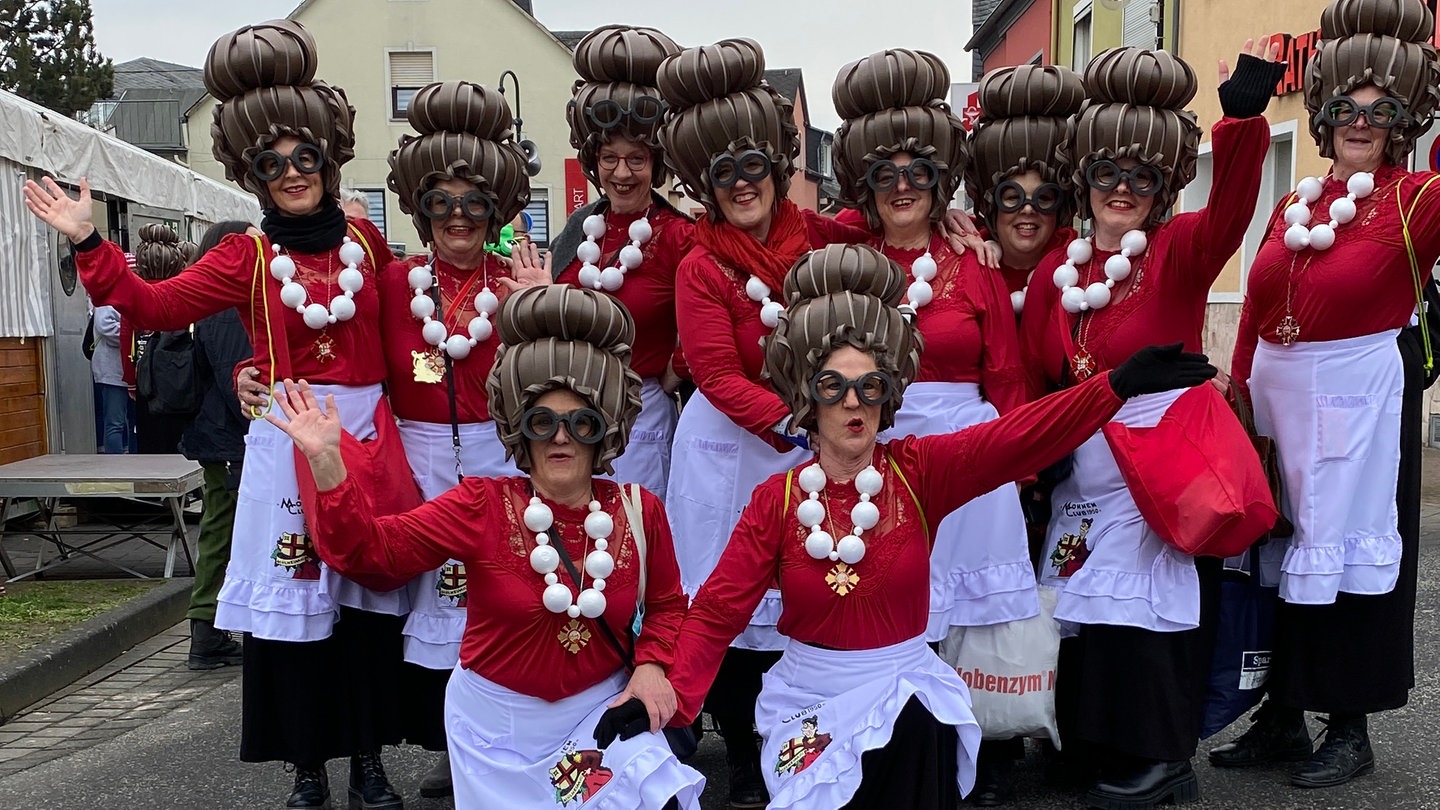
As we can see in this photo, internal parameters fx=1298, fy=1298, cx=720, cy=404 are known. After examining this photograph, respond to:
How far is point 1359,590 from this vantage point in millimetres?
3770

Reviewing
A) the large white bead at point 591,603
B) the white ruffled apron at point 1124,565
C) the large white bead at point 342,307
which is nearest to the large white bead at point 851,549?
the large white bead at point 591,603

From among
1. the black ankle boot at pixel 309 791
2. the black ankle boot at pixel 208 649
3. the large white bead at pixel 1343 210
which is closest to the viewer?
the large white bead at pixel 1343 210

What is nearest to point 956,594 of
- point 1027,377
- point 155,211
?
point 1027,377

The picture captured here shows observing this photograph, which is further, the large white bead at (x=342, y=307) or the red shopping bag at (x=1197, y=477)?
the large white bead at (x=342, y=307)

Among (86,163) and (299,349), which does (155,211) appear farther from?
(299,349)

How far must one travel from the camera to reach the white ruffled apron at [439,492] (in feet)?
12.2

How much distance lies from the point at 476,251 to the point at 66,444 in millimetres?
6800

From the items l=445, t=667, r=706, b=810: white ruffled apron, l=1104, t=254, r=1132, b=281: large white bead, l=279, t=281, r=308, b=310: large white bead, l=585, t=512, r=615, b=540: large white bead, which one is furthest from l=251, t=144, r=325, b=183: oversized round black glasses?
l=1104, t=254, r=1132, b=281: large white bead

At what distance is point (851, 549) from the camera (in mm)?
3008

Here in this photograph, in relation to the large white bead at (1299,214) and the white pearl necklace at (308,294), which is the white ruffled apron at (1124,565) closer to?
the large white bead at (1299,214)

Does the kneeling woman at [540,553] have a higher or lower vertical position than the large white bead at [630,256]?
lower

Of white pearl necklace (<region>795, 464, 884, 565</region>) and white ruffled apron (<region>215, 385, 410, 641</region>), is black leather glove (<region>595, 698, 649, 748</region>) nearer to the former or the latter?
white pearl necklace (<region>795, 464, 884, 565</region>)

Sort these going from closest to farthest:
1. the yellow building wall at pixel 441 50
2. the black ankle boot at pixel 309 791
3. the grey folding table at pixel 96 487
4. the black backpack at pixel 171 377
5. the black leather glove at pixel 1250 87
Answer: the black leather glove at pixel 1250 87 → the black ankle boot at pixel 309 791 → the black backpack at pixel 171 377 → the grey folding table at pixel 96 487 → the yellow building wall at pixel 441 50

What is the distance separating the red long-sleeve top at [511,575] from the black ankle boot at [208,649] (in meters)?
3.31
